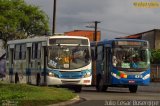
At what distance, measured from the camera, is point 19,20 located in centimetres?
6025

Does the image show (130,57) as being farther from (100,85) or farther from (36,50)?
(36,50)

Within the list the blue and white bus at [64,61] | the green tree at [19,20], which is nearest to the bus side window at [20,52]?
the blue and white bus at [64,61]

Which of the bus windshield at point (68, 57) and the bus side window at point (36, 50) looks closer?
the bus windshield at point (68, 57)

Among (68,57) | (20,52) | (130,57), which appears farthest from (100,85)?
(20,52)

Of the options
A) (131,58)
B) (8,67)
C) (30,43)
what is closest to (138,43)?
(131,58)

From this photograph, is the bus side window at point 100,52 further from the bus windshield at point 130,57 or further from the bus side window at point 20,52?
the bus side window at point 20,52

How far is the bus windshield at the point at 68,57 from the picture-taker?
28.0m

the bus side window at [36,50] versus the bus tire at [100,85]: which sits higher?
the bus side window at [36,50]

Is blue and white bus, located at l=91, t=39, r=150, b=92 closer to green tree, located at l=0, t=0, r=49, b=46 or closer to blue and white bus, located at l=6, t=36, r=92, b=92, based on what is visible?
blue and white bus, located at l=6, t=36, r=92, b=92

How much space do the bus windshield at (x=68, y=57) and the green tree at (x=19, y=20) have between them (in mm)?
25993

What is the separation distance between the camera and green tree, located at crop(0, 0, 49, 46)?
5638 cm

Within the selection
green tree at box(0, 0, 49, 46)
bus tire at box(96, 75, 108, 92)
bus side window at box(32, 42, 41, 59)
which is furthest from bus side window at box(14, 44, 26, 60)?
green tree at box(0, 0, 49, 46)

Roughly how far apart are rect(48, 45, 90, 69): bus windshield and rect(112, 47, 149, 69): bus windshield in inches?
79.9

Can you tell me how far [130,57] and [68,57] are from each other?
12.0ft
